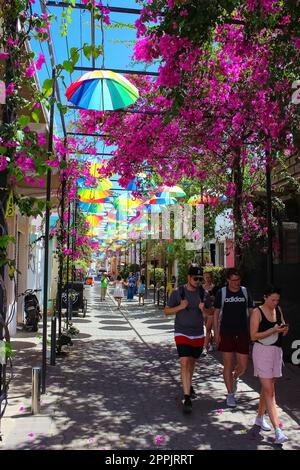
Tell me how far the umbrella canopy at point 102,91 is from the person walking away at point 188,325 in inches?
128

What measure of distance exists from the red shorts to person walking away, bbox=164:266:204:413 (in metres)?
0.28

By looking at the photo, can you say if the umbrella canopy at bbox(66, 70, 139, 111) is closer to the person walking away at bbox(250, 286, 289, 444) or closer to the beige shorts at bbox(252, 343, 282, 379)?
the person walking away at bbox(250, 286, 289, 444)

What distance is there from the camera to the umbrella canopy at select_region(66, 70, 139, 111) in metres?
8.14

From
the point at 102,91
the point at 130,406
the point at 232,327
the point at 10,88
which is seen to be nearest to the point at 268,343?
the point at 232,327

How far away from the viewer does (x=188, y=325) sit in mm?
6473

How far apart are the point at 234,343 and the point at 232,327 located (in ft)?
0.68

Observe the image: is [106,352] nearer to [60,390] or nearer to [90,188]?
[60,390]

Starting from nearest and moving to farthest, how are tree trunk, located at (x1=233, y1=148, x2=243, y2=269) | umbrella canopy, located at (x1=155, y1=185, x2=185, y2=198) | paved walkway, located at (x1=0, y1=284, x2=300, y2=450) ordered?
paved walkway, located at (x1=0, y1=284, x2=300, y2=450) → tree trunk, located at (x1=233, y1=148, x2=243, y2=269) → umbrella canopy, located at (x1=155, y1=185, x2=185, y2=198)

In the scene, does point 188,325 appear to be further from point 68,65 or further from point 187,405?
point 68,65

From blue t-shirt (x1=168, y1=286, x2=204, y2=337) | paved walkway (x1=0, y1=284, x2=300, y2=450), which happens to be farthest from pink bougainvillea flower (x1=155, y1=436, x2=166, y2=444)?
blue t-shirt (x1=168, y1=286, x2=204, y2=337)

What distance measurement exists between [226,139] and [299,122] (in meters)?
3.66

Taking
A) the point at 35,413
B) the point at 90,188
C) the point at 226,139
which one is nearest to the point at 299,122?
the point at 226,139

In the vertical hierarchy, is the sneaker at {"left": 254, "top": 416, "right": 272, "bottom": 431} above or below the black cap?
below

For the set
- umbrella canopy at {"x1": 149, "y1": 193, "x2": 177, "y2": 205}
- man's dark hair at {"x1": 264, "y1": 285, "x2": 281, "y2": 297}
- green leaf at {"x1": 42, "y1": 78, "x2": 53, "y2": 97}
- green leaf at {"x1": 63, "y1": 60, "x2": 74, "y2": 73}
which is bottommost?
man's dark hair at {"x1": 264, "y1": 285, "x2": 281, "y2": 297}
